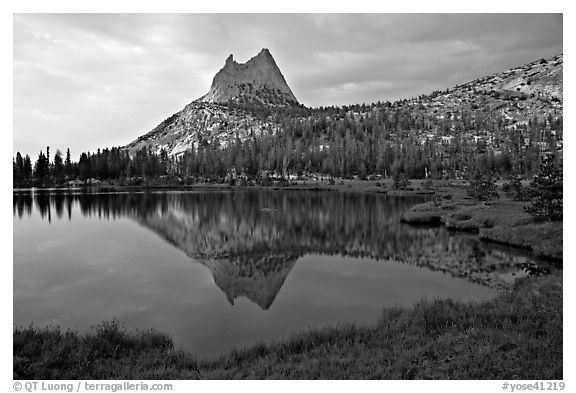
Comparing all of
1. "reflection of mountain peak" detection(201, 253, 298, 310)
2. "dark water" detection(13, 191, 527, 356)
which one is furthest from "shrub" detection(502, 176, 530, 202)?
"reflection of mountain peak" detection(201, 253, 298, 310)

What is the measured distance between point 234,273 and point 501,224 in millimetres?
34334

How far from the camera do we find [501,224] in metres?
44.3

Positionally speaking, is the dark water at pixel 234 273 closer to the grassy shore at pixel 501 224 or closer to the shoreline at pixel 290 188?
the grassy shore at pixel 501 224

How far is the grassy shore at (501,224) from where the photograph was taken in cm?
3368

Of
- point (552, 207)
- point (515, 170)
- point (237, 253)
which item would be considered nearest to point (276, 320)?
point (237, 253)

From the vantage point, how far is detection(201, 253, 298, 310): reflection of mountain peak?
78.6 feet

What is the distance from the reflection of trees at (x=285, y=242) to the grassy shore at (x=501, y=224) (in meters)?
2.28

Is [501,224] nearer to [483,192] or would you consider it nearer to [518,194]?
[518,194]

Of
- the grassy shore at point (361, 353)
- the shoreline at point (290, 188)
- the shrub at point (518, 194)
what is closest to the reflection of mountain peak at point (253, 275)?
the grassy shore at point (361, 353)

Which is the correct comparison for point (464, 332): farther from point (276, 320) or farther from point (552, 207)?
point (552, 207)

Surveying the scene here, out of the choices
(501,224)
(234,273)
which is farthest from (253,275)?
(501,224)

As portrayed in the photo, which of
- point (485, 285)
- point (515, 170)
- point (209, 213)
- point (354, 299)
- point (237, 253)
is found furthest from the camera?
point (515, 170)
